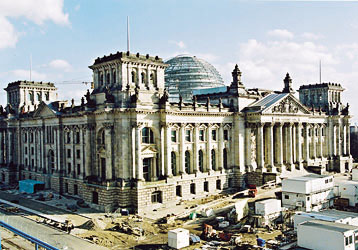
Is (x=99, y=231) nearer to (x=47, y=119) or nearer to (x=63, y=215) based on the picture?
(x=63, y=215)

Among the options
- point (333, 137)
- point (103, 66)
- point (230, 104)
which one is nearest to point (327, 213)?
point (230, 104)

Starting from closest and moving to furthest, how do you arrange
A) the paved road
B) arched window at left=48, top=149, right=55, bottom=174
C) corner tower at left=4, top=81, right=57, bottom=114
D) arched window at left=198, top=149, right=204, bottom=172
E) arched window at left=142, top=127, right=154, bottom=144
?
the paved road → arched window at left=142, top=127, right=154, bottom=144 → arched window at left=198, top=149, right=204, bottom=172 → arched window at left=48, top=149, right=55, bottom=174 → corner tower at left=4, top=81, right=57, bottom=114

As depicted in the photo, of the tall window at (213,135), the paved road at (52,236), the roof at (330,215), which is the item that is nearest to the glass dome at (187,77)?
the tall window at (213,135)

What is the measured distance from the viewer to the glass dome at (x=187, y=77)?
9531 cm

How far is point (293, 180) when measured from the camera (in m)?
57.9

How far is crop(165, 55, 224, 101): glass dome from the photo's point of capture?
95.3m

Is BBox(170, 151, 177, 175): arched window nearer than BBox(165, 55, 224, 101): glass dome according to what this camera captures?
Yes

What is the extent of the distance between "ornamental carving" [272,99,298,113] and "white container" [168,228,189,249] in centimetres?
4196

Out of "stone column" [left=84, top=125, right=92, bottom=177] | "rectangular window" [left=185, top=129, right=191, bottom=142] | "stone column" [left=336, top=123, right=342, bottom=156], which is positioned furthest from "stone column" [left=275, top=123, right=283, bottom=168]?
"stone column" [left=84, top=125, right=92, bottom=177]

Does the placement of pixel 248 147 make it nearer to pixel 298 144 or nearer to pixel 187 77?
pixel 298 144

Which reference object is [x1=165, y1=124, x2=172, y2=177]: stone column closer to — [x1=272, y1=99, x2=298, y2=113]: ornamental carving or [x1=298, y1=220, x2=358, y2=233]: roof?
[x1=272, y1=99, x2=298, y2=113]: ornamental carving

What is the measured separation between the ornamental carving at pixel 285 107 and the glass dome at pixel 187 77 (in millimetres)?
22504

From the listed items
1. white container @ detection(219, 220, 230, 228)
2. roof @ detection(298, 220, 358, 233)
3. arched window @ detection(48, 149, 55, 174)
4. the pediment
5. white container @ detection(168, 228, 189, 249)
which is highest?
the pediment

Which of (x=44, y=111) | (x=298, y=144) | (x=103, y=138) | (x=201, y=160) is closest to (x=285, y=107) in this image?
(x=298, y=144)
